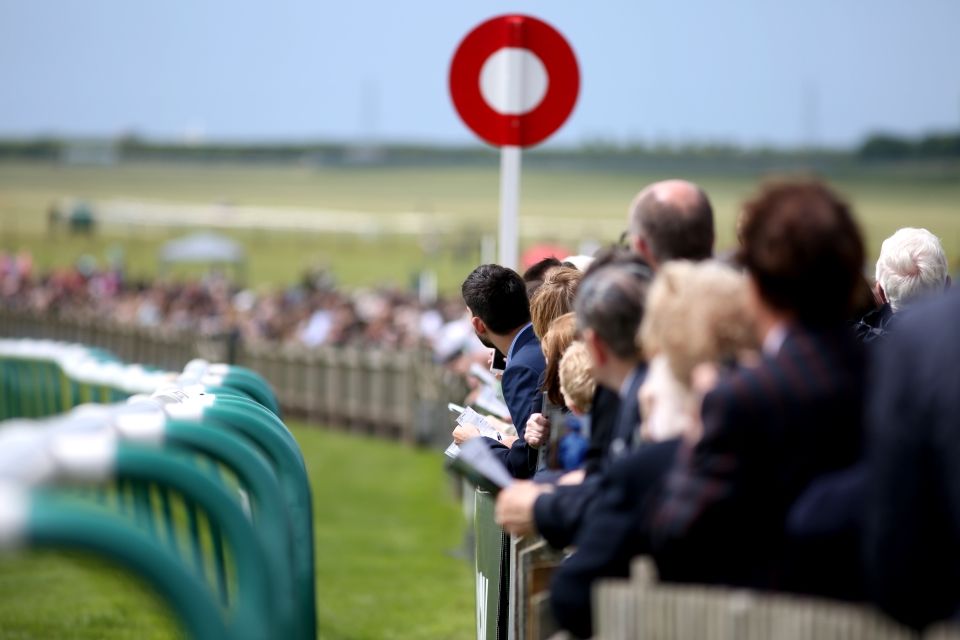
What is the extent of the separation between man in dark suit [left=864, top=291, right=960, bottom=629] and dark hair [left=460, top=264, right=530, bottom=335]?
324 cm

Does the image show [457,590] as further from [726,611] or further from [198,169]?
[198,169]

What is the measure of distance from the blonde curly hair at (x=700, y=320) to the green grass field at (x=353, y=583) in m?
1.25

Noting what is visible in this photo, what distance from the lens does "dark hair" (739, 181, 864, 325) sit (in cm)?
312

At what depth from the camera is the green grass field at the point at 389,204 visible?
9175cm

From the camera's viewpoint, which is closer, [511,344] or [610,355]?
[610,355]

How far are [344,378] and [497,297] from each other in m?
20.0

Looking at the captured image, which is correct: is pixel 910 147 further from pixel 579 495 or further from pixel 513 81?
pixel 579 495

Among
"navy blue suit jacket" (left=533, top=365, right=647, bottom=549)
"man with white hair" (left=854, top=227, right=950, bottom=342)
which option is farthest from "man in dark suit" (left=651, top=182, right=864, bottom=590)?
"man with white hair" (left=854, top=227, right=950, bottom=342)

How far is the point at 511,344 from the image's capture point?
6.01 metres

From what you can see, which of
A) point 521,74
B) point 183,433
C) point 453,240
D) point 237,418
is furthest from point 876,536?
point 453,240

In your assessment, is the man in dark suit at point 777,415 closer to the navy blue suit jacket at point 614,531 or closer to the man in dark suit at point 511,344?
the navy blue suit jacket at point 614,531

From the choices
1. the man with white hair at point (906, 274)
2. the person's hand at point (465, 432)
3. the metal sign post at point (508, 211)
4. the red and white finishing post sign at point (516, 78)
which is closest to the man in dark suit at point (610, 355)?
the person's hand at point (465, 432)

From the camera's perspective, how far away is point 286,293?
40250 mm

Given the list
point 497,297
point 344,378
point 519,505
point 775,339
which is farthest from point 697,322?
point 344,378
